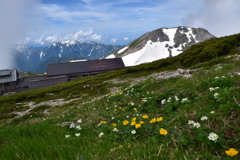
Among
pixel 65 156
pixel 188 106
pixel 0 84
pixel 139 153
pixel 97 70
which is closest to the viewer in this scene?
pixel 139 153

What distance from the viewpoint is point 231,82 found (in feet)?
26.8

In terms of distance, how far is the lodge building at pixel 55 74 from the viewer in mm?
93500

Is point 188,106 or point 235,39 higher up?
point 235,39

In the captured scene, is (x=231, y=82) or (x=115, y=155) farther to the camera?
(x=231, y=82)

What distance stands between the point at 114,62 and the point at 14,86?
58.7 m

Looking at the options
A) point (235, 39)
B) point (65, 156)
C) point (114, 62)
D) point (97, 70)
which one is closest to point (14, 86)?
point (97, 70)

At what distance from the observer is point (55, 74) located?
342 ft

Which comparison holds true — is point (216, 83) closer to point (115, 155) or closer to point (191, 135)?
point (191, 135)

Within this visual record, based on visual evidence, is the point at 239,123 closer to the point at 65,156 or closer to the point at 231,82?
the point at 65,156

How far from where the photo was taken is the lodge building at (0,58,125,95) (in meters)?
93.5

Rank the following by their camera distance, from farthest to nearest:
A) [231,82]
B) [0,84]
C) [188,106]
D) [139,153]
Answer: [0,84] < [231,82] < [188,106] < [139,153]

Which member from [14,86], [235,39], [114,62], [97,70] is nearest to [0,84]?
[14,86]

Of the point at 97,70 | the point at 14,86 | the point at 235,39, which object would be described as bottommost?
the point at 14,86

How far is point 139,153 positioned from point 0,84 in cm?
11232
